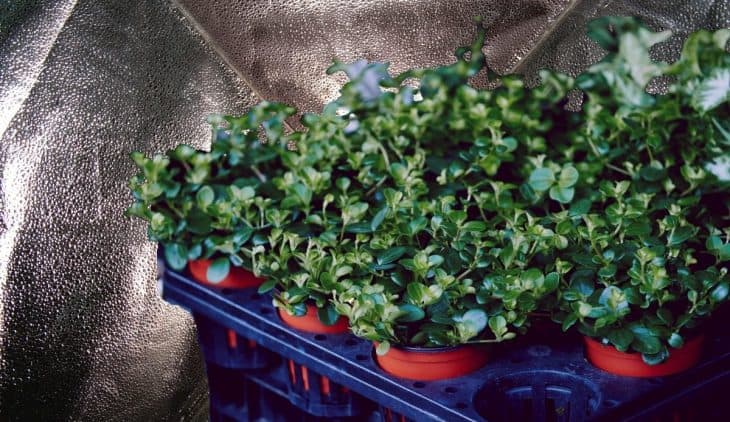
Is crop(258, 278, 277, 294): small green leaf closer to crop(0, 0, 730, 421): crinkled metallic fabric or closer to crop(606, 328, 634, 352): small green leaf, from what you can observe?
crop(606, 328, 634, 352): small green leaf

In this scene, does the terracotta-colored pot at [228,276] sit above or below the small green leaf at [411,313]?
below

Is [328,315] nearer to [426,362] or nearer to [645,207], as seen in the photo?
[426,362]

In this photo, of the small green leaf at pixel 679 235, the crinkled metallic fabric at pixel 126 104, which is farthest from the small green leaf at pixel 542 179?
the crinkled metallic fabric at pixel 126 104

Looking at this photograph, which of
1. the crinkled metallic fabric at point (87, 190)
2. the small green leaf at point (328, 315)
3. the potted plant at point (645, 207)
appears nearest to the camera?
the potted plant at point (645, 207)

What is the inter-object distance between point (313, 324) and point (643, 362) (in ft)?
0.97

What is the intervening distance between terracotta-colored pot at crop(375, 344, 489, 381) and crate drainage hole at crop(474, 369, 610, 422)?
0.10ft

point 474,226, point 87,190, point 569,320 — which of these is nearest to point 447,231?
point 474,226

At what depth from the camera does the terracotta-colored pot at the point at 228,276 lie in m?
0.85

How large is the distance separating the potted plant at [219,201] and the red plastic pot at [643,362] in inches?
12.5

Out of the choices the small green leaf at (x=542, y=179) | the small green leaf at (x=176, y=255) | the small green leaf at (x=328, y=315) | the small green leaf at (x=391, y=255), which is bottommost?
the small green leaf at (x=328, y=315)

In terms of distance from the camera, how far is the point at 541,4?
1.47 metres

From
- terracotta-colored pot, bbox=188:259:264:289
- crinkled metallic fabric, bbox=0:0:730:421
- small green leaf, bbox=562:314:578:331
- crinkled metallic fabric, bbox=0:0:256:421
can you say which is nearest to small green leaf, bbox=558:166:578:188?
small green leaf, bbox=562:314:578:331

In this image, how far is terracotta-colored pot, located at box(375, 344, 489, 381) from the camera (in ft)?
2.44

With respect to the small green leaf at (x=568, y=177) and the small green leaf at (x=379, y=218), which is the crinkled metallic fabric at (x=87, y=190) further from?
the small green leaf at (x=568, y=177)
